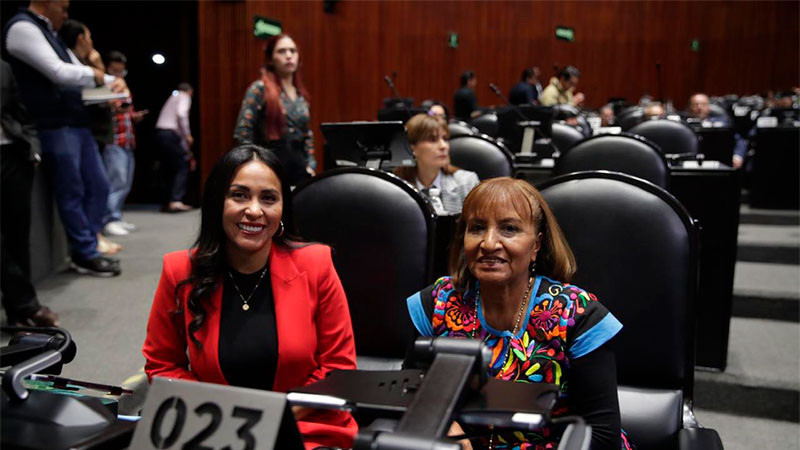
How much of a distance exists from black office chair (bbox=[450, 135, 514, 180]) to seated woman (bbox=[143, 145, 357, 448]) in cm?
190

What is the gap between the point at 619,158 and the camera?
2865 mm

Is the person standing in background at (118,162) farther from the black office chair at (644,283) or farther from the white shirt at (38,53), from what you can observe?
the black office chair at (644,283)

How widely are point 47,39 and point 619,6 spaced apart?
497 inches

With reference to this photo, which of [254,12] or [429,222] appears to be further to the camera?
[254,12]

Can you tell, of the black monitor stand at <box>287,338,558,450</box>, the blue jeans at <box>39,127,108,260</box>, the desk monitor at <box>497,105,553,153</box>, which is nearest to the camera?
the black monitor stand at <box>287,338,558,450</box>

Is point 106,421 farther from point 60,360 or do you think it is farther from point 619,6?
point 619,6

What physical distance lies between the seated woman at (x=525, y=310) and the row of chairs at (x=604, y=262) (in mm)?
203

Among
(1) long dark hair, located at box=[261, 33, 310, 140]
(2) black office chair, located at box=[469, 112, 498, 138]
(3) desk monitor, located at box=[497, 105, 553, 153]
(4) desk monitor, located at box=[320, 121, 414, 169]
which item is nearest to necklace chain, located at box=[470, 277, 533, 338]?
(4) desk monitor, located at box=[320, 121, 414, 169]

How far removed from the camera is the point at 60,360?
84cm

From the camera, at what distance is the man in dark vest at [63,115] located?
373 centimetres

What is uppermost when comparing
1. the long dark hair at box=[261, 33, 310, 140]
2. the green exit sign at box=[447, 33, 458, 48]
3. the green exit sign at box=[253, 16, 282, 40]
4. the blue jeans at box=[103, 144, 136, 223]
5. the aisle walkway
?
the green exit sign at box=[447, 33, 458, 48]

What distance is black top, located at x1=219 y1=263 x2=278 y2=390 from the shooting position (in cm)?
152

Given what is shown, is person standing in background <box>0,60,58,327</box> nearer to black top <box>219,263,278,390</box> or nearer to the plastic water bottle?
the plastic water bottle

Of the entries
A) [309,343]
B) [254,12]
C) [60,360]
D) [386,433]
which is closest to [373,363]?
[309,343]
